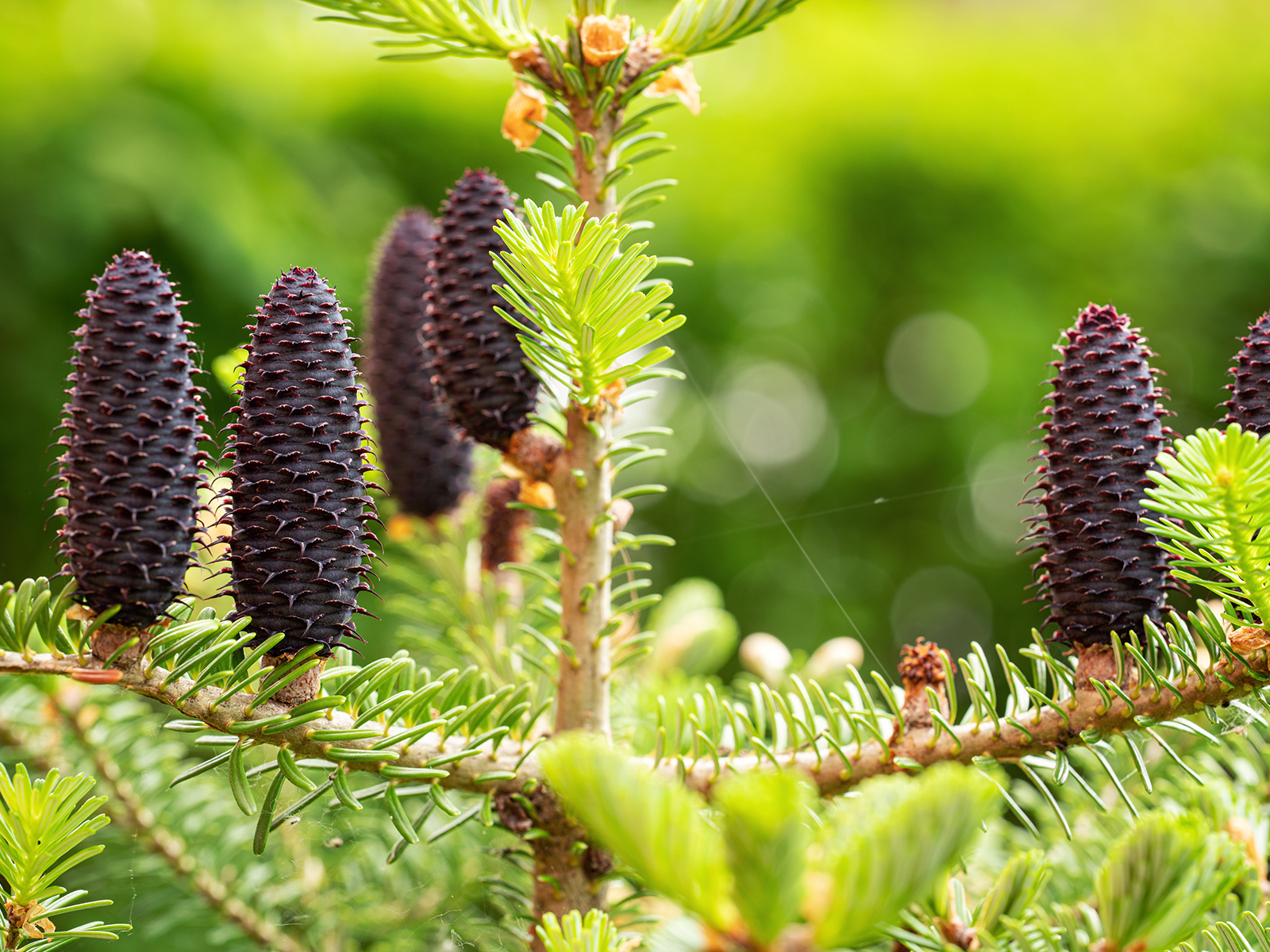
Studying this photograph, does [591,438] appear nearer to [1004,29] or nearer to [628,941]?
[628,941]

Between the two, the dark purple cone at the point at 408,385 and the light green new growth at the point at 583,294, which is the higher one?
the dark purple cone at the point at 408,385

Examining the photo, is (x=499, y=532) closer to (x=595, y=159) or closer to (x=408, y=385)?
(x=408, y=385)

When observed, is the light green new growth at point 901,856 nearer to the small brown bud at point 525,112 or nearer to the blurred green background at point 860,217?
the small brown bud at point 525,112

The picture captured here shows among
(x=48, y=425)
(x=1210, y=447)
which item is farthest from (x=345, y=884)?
(x=48, y=425)

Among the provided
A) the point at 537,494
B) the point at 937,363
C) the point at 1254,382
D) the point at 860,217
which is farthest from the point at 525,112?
the point at 860,217

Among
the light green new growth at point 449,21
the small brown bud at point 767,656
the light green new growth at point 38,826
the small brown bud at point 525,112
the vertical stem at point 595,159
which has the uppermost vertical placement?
the light green new growth at point 449,21

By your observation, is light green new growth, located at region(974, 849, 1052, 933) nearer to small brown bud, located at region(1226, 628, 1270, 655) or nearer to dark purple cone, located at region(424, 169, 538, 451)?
→ small brown bud, located at region(1226, 628, 1270, 655)

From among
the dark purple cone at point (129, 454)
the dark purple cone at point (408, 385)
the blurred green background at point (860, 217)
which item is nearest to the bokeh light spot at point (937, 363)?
the blurred green background at point (860, 217)
